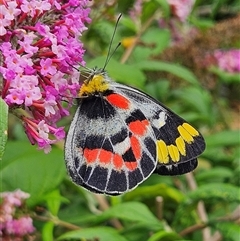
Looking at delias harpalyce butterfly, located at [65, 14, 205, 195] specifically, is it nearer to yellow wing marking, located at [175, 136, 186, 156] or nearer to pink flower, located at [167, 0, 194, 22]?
yellow wing marking, located at [175, 136, 186, 156]

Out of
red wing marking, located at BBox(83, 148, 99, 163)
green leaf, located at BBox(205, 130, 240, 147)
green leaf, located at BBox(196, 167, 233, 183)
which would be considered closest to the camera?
red wing marking, located at BBox(83, 148, 99, 163)

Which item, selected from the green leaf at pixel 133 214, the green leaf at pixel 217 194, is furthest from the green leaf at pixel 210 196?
the green leaf at pixel 133 214

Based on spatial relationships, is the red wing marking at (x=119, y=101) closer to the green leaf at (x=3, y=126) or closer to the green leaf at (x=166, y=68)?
the green leaf at (x=3, y=126)

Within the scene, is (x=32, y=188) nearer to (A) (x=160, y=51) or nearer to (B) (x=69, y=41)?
(B) (x=69, y=41)

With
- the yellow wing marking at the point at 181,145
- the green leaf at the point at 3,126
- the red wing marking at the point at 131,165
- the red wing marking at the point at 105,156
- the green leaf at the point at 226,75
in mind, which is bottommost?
the green leaf at the point at 226,75

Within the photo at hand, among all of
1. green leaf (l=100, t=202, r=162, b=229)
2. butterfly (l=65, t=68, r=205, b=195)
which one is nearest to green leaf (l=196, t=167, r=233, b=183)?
green leaf (l=100, t=202, r=162, b=229)

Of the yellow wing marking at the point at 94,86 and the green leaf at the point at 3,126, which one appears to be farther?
the yellow wing marking at the point at 94,86
